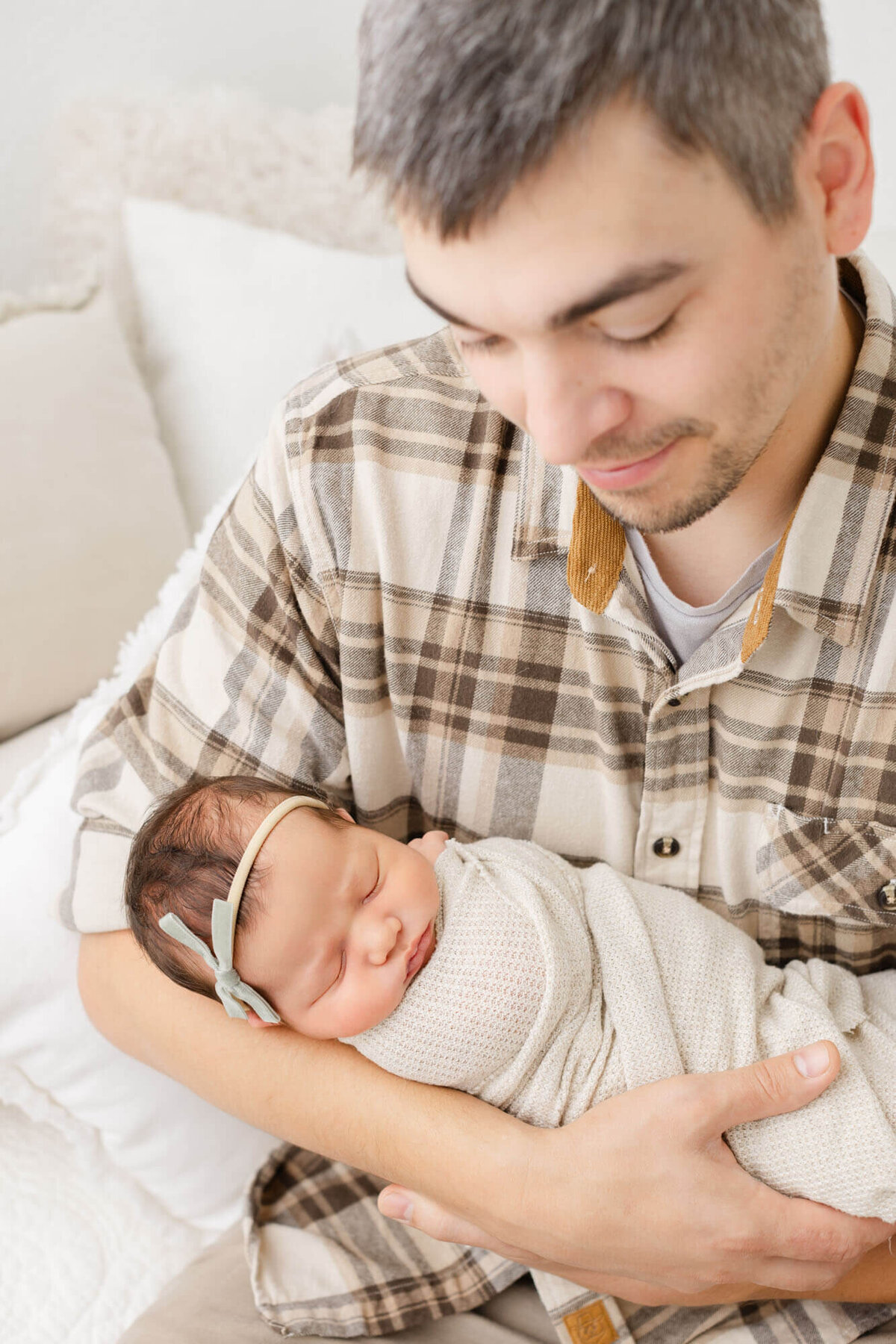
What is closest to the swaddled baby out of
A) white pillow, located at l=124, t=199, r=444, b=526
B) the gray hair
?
the gray hair

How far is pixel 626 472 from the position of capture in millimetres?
850

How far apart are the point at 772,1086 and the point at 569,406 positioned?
2.05ft

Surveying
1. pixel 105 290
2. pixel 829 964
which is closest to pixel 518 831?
pixel 829 964

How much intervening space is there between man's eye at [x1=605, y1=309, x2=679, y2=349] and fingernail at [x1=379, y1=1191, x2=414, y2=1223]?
0.87 m

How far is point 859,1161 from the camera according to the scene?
96 cm

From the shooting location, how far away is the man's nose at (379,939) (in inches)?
39.4

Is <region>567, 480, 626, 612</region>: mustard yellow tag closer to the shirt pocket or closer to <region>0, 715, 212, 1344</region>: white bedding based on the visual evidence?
the shirt pocket

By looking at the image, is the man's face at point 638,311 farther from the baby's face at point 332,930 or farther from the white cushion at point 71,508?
the white cushion at point 71,508

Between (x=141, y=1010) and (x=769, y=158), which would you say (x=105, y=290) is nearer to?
(x=141, y=1010)

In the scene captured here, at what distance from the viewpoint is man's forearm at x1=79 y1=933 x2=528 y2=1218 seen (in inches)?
40.5

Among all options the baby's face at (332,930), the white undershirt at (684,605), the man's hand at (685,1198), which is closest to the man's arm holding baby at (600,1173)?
the man's hand at (685,1198)

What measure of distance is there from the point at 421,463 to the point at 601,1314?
0.89m

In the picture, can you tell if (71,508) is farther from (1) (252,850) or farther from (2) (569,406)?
(2) (569,406)

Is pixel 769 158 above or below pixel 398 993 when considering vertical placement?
above
